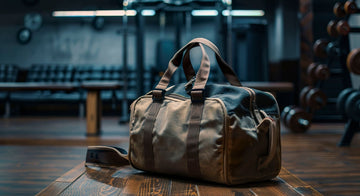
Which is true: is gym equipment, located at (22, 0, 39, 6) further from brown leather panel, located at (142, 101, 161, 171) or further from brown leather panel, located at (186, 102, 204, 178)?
brown leather panel, located at (186, 102, 204, 178)

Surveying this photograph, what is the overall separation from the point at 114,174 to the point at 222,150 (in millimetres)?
397

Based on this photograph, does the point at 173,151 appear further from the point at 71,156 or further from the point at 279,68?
the point at 279,68

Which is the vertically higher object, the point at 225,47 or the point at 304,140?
the point at 225,47

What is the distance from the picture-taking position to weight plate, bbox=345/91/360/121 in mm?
2270

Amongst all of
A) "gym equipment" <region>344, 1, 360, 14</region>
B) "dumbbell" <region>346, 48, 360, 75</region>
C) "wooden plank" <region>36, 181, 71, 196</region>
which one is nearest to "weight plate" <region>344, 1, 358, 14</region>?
"gym equipment" <region>344, 1, 360, 14</region>

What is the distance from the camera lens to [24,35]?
6.70 m

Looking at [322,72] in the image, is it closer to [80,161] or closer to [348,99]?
[348,99]

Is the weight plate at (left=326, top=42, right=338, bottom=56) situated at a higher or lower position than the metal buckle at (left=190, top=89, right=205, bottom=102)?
higher

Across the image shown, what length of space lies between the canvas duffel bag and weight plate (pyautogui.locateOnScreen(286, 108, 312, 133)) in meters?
2.32

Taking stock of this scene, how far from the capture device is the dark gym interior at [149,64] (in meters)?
Answer: 2.56

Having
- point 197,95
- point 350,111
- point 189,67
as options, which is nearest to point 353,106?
point 350,111

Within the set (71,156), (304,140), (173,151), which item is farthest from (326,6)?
(173,151)

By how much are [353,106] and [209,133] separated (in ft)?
5.93

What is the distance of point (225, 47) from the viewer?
15.5 feet
